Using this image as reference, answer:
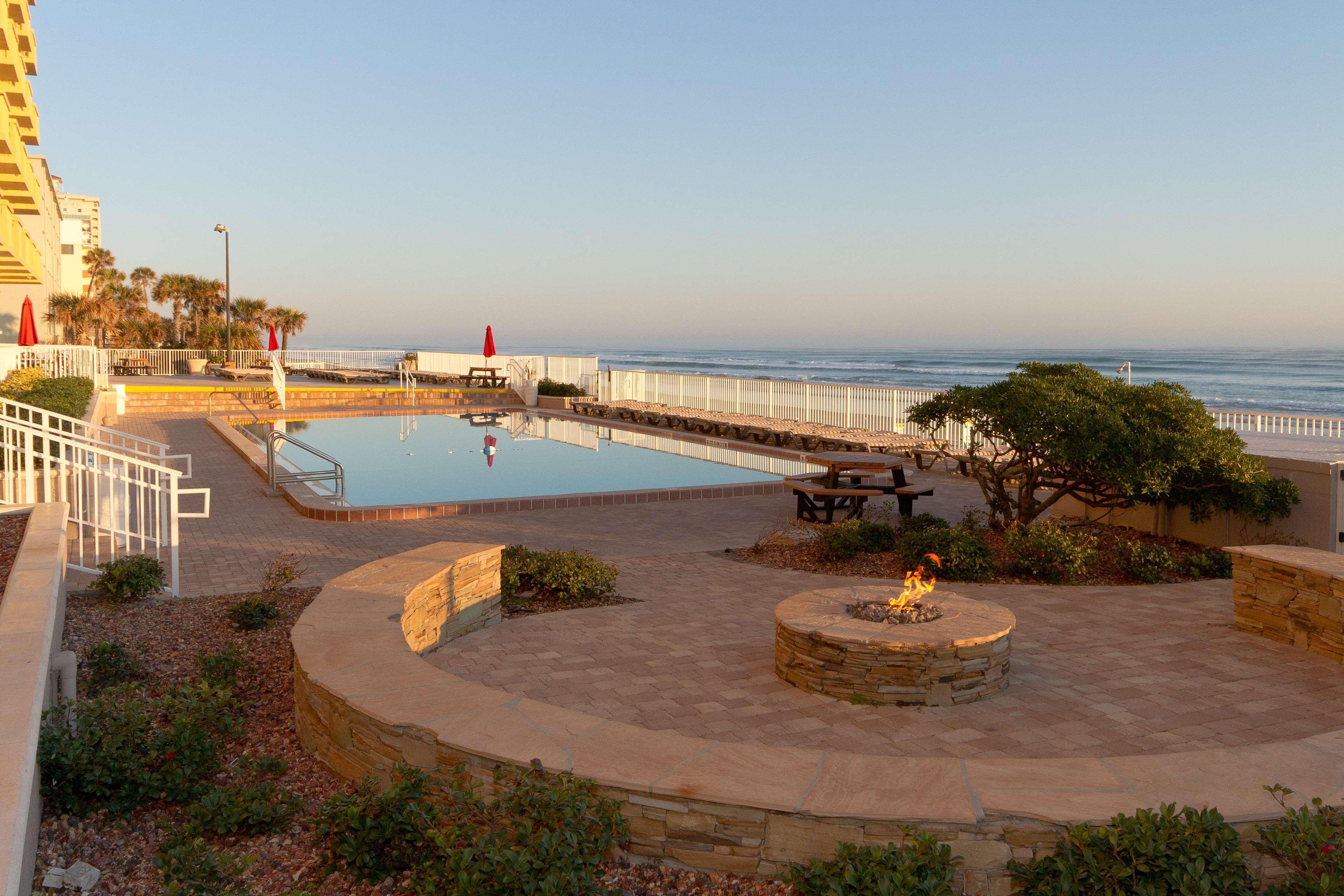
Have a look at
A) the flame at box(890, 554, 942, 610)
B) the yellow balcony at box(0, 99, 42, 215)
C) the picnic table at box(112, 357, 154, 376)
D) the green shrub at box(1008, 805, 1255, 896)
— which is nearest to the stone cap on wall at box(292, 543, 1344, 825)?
the green shrub at box(1008, 805, 1255, 896)

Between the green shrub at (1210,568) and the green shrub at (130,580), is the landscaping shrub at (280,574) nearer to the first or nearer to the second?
the green shrub at (130,580)

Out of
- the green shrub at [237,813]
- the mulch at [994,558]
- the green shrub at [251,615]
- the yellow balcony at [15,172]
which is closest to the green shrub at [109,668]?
the green shrub at [251,615]

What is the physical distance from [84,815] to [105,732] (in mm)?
340

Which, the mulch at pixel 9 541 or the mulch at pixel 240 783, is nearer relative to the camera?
the mulch at pixel 240 783

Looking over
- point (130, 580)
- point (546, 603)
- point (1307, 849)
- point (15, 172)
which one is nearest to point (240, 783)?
point (130, 580)

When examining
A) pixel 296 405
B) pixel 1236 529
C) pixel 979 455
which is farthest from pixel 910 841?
pixel 296 405

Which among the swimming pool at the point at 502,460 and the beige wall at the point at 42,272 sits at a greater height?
the beige wall at the point at 42,272

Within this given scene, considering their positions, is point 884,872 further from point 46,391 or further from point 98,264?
point 98,264

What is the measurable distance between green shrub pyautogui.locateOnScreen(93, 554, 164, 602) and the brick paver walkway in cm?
61

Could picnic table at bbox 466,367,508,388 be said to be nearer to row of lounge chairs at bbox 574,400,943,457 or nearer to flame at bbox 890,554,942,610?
row of lounge chairs at bbox 574,400,943,457

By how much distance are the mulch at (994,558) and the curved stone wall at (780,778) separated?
4.41 meters

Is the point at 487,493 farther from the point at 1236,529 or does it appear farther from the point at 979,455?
the point at 1236,529

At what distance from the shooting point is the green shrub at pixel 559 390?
28.5 metres

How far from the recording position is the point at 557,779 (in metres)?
3.14
